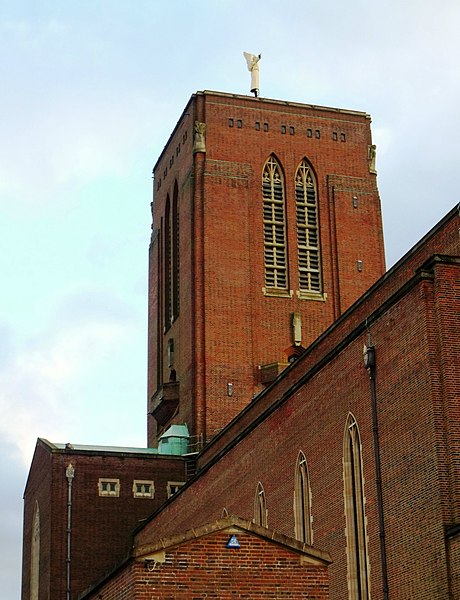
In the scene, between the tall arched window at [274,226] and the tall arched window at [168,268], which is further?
the tall arched window at [168,268]

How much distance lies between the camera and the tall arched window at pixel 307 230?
191ft

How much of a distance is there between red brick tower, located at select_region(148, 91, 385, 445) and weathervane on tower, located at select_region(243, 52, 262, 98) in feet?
11.4

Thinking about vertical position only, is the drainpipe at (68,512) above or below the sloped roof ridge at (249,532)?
above

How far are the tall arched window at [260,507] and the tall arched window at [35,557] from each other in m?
19.0

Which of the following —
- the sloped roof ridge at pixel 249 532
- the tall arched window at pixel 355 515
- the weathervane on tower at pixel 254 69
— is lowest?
the sloped roof ridge at pixel 249 532

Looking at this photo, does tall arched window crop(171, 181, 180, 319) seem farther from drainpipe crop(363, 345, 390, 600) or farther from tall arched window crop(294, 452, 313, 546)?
drainpipe crop(363, 345, 390, 600)

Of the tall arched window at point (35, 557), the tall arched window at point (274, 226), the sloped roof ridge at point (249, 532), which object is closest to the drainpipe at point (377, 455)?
the sloped roof ridge at point (249, 532)

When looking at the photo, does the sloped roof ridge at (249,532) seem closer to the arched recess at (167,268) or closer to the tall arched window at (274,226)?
the tall arched window at (274,226)

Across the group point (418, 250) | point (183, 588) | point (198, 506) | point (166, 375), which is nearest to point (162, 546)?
point (183, 588)

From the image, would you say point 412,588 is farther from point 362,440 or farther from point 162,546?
point 162,546

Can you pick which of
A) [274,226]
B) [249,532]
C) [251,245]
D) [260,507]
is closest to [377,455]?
[249,532]

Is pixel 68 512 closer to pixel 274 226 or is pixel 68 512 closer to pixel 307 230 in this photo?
pixel 274 226

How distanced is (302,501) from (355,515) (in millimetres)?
4223

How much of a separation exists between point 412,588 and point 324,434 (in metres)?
7.42
